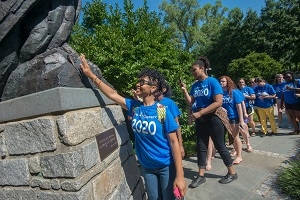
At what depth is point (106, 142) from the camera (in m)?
2.54

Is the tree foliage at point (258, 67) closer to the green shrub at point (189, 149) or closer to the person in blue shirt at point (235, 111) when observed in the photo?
the green shrub at point (189, 149)

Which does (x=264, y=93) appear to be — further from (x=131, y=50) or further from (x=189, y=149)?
(x=131, y=50)

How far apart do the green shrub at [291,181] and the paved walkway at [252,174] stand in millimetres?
99

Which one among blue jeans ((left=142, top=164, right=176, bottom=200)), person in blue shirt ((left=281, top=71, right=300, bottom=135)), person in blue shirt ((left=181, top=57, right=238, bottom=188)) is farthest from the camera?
person in blue shirt ((left=281, top=71, right=300, bottom=135))

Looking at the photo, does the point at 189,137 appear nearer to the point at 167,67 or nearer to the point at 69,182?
the point at 167,67

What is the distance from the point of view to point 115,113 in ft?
9.77

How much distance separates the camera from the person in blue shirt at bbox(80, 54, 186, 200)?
2.36 meters

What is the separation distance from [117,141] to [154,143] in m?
0.56

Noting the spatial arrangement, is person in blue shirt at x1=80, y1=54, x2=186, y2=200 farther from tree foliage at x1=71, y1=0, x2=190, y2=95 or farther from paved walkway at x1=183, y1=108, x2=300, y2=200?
tree foliage at x1=71, y1=0, x2=190, y2=95

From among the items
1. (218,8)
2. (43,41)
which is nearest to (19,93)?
(43,41)

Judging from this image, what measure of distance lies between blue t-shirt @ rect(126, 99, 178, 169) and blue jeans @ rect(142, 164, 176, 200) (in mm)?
70

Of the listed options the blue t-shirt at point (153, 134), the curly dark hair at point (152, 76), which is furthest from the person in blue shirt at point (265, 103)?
the blue t-shirt at point (153, 134)

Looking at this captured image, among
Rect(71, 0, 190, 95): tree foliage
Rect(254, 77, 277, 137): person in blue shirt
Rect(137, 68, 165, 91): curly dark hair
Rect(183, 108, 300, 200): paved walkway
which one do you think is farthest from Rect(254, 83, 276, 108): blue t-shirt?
Rect(137, 68, 165, 91): curly dark hair

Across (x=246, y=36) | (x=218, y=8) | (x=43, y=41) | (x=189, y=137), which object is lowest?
(x=189, y=137)
